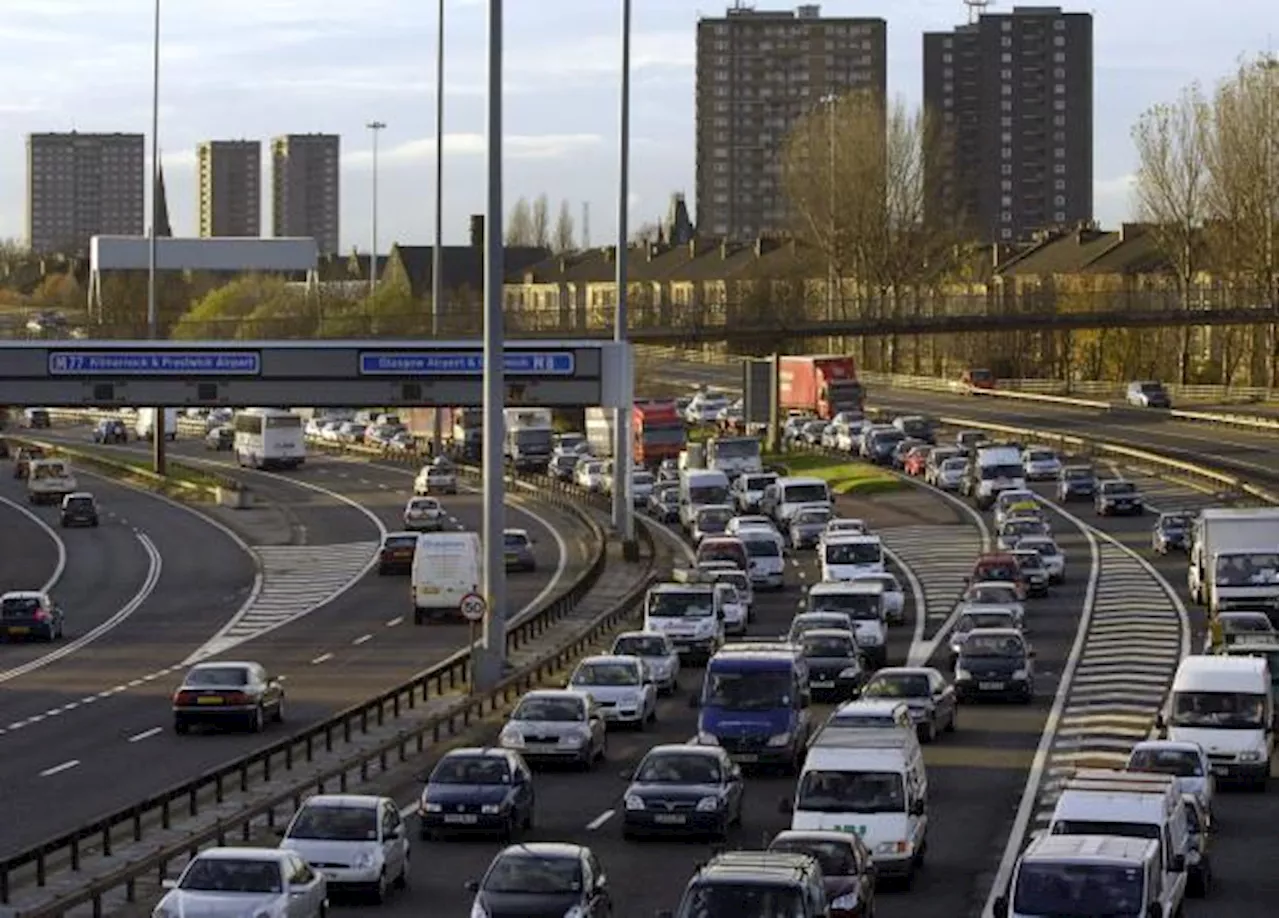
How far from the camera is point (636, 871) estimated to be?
1246 inches

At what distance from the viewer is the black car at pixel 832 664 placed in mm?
47500

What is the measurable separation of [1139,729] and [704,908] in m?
20.6

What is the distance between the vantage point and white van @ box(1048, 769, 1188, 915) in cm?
2767

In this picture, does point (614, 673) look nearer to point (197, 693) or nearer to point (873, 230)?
point (197, 693)

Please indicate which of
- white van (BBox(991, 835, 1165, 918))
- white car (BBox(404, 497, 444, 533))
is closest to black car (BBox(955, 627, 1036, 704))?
white van (BBox(991, 835, 1165, 918))

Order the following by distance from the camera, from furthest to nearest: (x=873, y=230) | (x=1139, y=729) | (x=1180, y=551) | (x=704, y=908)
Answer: (x=873, y=230), (x=1180, y=551), (x=1139, y=729), (x=704, y=908)

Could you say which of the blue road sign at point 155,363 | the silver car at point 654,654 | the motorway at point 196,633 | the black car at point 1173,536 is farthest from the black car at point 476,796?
the black car at point 1173,536

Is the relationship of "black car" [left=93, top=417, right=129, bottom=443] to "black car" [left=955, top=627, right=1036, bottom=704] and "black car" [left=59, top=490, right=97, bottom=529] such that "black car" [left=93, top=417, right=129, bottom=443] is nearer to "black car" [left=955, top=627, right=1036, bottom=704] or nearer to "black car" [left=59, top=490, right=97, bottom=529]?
"black car" [left=59, top=490, right=97, bottom=529]

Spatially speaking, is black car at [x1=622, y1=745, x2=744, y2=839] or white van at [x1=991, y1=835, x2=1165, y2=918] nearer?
white van at [x1=991, y1=835, x2=1165, y2=918]

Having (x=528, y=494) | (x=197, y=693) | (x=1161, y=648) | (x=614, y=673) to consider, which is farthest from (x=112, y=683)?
(x=528, y=494)

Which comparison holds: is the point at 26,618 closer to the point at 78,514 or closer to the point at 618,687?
the point at 618,687

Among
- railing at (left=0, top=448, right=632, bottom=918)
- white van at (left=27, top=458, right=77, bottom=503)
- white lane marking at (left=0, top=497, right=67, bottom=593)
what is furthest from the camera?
white van at (left=27, top=458, right=77, bottom=503)

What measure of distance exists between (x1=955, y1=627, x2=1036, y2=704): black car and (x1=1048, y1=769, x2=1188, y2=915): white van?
716 inches

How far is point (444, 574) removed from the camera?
63250mm
